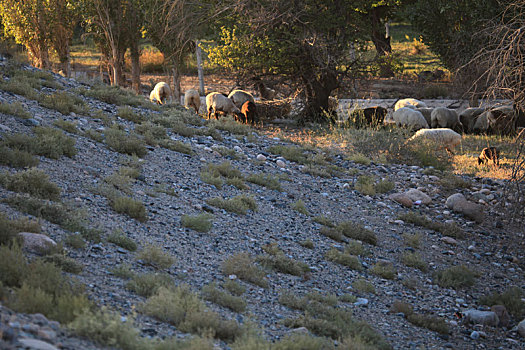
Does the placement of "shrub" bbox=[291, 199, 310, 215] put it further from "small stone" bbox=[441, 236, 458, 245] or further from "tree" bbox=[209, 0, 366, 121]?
"tree" bbox=[209, 0, 366, 121]

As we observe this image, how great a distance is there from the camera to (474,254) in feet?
25.3

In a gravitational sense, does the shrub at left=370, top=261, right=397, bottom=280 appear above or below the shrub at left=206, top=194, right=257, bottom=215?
below

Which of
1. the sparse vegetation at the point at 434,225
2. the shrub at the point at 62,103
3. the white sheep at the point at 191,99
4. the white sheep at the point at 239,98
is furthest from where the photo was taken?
the white sheep at the point at 239,98

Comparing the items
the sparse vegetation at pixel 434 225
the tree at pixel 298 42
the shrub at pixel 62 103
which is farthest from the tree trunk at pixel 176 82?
the sparse vegetation at pixel 434 225

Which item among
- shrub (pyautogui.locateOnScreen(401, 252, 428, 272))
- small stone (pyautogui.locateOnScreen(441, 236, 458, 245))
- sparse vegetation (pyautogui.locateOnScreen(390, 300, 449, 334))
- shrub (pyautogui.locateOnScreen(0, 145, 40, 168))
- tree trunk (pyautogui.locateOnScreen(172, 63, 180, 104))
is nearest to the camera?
sparse vegetation (pyautogui.locateOnScreen(390, 300, 449, 334))

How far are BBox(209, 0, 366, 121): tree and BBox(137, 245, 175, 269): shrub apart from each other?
1186 cm

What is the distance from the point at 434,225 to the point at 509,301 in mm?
2432

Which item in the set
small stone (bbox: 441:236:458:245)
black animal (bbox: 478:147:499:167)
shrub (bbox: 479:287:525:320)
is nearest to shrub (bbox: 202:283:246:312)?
shrub (bbox: 479:287:525:320)

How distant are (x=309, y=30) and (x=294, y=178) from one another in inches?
349

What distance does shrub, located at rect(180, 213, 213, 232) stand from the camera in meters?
6.22

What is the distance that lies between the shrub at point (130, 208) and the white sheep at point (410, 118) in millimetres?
13826

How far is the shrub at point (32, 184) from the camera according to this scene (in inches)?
217

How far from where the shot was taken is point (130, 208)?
5992mm

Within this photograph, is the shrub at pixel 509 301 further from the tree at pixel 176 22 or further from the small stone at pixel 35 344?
the tree at pixel 176 22
